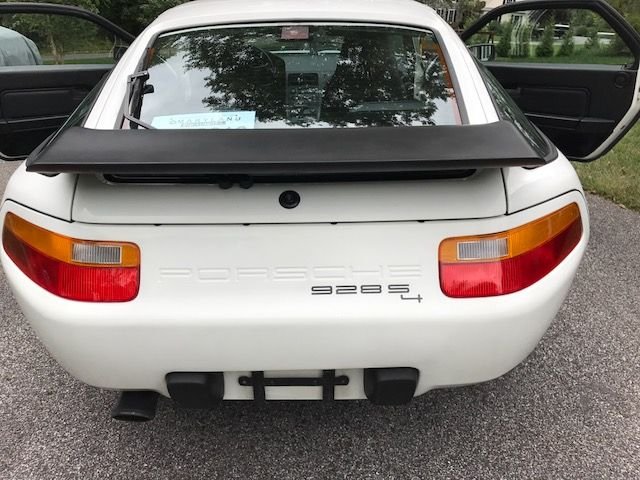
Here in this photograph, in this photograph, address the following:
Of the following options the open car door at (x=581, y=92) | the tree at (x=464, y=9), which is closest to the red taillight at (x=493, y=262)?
the open car door at (x=581, y=92)

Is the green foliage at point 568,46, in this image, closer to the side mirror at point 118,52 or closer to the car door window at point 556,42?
the car door window at point 556,42

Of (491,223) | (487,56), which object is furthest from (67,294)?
(487,56)

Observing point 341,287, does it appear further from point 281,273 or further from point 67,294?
point 67,294

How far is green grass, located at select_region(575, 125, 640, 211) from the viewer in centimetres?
539

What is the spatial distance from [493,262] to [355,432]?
3.45 ft

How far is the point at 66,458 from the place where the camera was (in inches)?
89.1

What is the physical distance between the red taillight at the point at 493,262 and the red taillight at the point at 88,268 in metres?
0.93

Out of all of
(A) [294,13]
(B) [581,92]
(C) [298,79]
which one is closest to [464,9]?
(B) [581,92]

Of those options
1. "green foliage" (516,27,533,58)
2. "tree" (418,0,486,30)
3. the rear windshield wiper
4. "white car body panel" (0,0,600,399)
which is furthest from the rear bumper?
"tree" (418,0,486,30)

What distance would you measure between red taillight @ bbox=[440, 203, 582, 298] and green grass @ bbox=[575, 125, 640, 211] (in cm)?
396

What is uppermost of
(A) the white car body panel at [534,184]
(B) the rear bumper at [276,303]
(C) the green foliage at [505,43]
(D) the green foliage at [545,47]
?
(A) the white car body panel at [534,184]

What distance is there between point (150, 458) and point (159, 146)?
1.34 meters

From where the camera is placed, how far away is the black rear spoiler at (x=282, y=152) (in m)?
1.48

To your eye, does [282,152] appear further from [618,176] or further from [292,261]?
[618,176]
